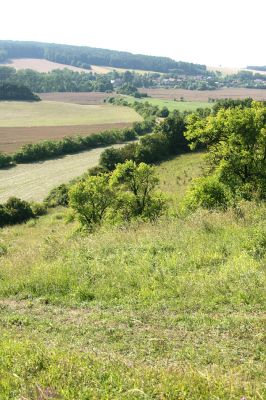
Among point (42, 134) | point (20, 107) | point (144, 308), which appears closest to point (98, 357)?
point (144, 308)

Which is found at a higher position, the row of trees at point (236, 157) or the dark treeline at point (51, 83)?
the dark treeline at point (51, 83)

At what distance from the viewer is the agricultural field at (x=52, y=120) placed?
293 feet

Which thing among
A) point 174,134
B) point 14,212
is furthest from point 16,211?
point 174,134

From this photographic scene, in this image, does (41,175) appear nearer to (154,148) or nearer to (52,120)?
(154,148)

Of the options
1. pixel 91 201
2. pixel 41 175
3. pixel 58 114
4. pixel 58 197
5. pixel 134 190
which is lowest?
pixel 41 175

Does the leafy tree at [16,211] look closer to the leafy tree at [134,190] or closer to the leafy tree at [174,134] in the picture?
the leafy tree at [134,190]

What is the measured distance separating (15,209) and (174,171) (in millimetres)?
24049

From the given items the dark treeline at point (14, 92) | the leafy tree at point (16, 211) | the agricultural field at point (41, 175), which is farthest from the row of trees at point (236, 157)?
the dark treeline at point (14, 92)

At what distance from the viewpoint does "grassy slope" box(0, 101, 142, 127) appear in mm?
106562

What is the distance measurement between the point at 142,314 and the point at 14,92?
140 metres

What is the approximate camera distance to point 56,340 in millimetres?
8320

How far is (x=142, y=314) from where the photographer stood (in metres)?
9.34

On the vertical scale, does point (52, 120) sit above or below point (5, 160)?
above

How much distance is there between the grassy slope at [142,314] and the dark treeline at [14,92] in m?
132
